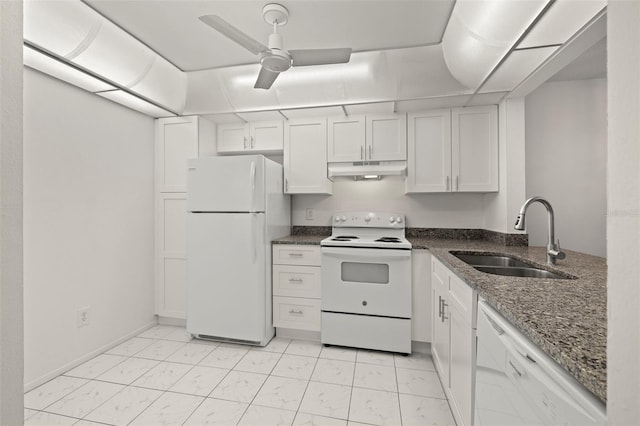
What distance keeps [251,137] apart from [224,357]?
219 centimetres

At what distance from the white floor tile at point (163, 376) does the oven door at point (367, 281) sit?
4.04 feet

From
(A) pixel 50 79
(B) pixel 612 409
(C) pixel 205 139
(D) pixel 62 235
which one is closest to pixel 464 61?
(B) pixel 612 409

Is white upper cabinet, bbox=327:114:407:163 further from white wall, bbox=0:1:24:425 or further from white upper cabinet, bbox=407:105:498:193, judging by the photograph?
white wall, bbox=0:1:24:425

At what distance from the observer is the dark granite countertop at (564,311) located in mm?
604

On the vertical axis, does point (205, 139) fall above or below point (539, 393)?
above

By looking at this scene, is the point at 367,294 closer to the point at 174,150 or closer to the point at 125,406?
the point at 125,406

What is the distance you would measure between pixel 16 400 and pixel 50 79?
243 centimetres

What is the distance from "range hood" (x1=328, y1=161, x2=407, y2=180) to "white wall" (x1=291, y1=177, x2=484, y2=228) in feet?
1.13

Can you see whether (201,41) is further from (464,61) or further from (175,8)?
(464,61)

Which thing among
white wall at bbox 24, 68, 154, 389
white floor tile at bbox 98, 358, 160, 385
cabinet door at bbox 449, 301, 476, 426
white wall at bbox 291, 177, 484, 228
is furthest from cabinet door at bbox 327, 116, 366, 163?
white floor tile at bbox 98, 358, 160, 385

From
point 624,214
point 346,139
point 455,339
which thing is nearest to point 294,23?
point 346,139

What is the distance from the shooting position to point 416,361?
2361mm

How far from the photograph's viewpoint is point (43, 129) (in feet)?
6.81

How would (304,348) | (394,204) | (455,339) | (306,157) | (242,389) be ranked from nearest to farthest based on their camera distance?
(455,339) → (242,389) → (304,348) → (306,157) → (394,204)
